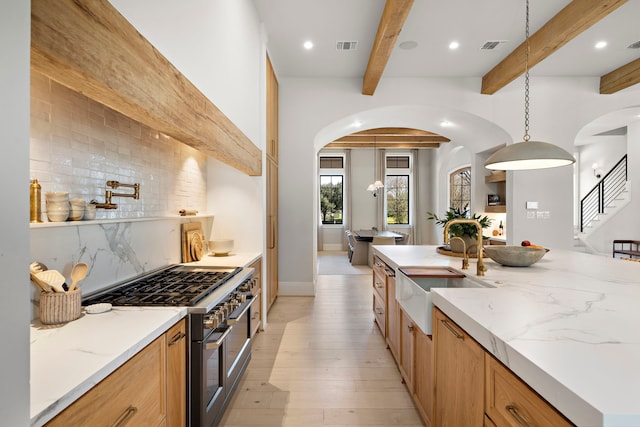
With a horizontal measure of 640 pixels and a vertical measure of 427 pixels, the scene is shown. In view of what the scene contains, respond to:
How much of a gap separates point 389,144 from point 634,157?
515 cm

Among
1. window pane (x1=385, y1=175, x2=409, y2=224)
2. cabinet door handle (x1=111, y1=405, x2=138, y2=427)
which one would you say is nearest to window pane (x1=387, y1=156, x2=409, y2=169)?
window pane (x1=385, y1=175, x2=409, y2=224)

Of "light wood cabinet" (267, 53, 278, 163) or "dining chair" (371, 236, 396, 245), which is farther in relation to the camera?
"dining chair" (371, 236, 396, 245)

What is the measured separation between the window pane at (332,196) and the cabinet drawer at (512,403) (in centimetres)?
937

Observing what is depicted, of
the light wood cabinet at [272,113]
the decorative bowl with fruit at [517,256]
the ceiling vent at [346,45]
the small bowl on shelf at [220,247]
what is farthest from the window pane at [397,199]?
the decorative bowl with fruit at [517,256]

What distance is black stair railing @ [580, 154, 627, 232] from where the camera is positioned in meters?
7.75

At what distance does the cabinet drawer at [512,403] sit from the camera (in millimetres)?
791

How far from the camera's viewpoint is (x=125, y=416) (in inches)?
39.4

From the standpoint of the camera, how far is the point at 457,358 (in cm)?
132

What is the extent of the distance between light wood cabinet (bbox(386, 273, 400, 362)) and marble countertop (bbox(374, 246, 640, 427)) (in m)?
0.82

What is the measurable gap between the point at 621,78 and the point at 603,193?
5144 mm

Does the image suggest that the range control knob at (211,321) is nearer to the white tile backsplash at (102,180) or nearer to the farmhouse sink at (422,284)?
the white tile backsplash at (102,180)

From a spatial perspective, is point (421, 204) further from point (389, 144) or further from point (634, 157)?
point (634, 157)

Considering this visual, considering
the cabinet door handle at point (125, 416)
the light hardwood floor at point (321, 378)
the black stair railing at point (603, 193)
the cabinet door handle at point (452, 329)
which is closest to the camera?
the cabinet door handle at point (125, 416)

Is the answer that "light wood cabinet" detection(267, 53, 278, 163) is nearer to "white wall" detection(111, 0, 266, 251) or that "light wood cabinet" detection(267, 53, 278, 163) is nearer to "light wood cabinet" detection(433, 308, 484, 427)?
"white wall" detection(111, 0, 266, 251)
